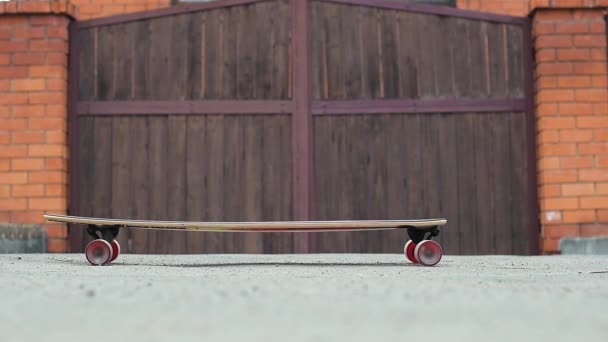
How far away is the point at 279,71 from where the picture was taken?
313 inches

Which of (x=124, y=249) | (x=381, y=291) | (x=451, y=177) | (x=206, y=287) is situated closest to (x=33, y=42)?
(x=124, y=249)

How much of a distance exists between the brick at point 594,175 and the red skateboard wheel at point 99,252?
419cm

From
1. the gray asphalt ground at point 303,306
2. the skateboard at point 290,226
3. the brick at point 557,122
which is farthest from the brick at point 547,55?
the gray asphalt ground at point 303,306

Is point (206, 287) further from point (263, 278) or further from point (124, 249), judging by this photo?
point (124, 249)

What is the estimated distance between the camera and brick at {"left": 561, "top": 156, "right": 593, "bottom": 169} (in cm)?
759

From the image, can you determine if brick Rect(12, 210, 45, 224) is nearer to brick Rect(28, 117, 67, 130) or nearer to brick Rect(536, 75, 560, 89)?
brick Rect(28, 117, 67, 130)

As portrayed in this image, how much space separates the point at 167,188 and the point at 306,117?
1.44 metres

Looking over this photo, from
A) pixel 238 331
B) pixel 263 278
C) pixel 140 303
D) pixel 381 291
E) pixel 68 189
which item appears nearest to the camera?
pixel 238 331

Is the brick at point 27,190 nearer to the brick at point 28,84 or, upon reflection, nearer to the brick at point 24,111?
the brick at point 24,111

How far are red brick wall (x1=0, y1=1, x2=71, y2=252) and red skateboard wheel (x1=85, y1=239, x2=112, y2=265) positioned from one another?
1.60 m

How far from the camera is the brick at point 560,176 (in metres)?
7.59

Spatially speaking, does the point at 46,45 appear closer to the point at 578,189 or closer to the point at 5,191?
the point at 5,191

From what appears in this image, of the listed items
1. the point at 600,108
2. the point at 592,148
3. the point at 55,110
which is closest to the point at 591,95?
the point at 600,108

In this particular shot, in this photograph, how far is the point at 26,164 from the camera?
7656 millimetres
